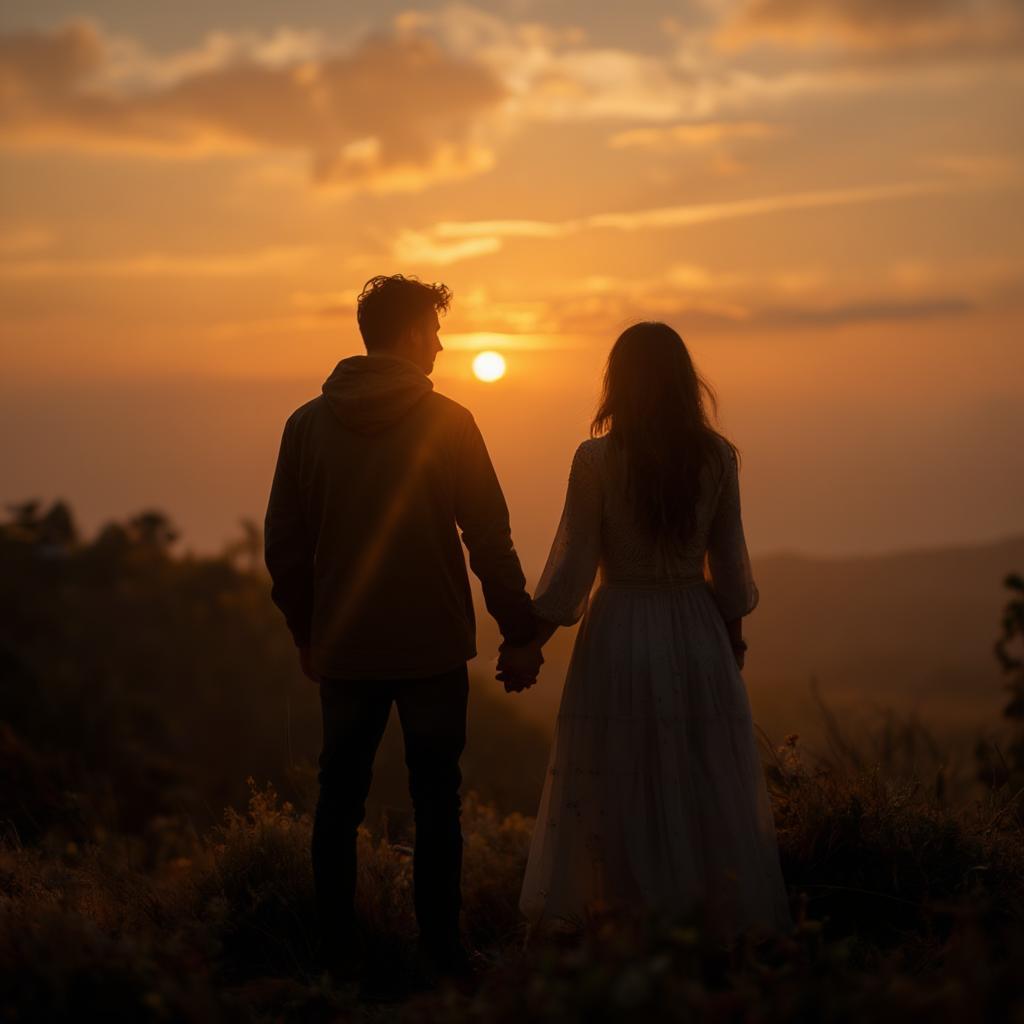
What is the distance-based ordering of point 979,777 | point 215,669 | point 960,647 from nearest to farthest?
1. point 979,777
2. point 215,669
3. point 960,647

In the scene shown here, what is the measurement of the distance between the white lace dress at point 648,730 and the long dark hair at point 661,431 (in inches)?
3.3

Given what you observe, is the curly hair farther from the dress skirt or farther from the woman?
the dress skirt

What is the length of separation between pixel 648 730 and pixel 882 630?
7345 cm

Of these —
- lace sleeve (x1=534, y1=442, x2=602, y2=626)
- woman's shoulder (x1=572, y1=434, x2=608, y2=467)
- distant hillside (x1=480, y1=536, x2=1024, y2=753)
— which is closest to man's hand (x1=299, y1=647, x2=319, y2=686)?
lace sleeve (x1=534, y1=442, x2=602, y2=626)

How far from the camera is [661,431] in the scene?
465 centimetres

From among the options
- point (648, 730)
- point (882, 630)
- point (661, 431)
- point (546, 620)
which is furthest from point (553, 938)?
point (882, 630)

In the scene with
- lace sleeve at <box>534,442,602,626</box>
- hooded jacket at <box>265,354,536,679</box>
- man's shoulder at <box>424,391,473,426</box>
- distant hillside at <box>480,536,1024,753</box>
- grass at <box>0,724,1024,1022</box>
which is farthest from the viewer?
distant hillside at <box>480,536,1024,753</box>

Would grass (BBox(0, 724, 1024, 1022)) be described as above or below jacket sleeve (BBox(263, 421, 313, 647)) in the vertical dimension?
below

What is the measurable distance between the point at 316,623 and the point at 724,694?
1.61m

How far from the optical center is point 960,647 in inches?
2702

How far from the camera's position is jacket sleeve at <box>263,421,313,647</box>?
4.76 metres

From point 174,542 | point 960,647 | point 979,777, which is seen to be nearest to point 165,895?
point 979,777

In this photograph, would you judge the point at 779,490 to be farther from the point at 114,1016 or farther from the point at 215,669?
the point at 114,1016

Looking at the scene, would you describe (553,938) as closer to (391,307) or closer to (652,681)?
(652,681)
